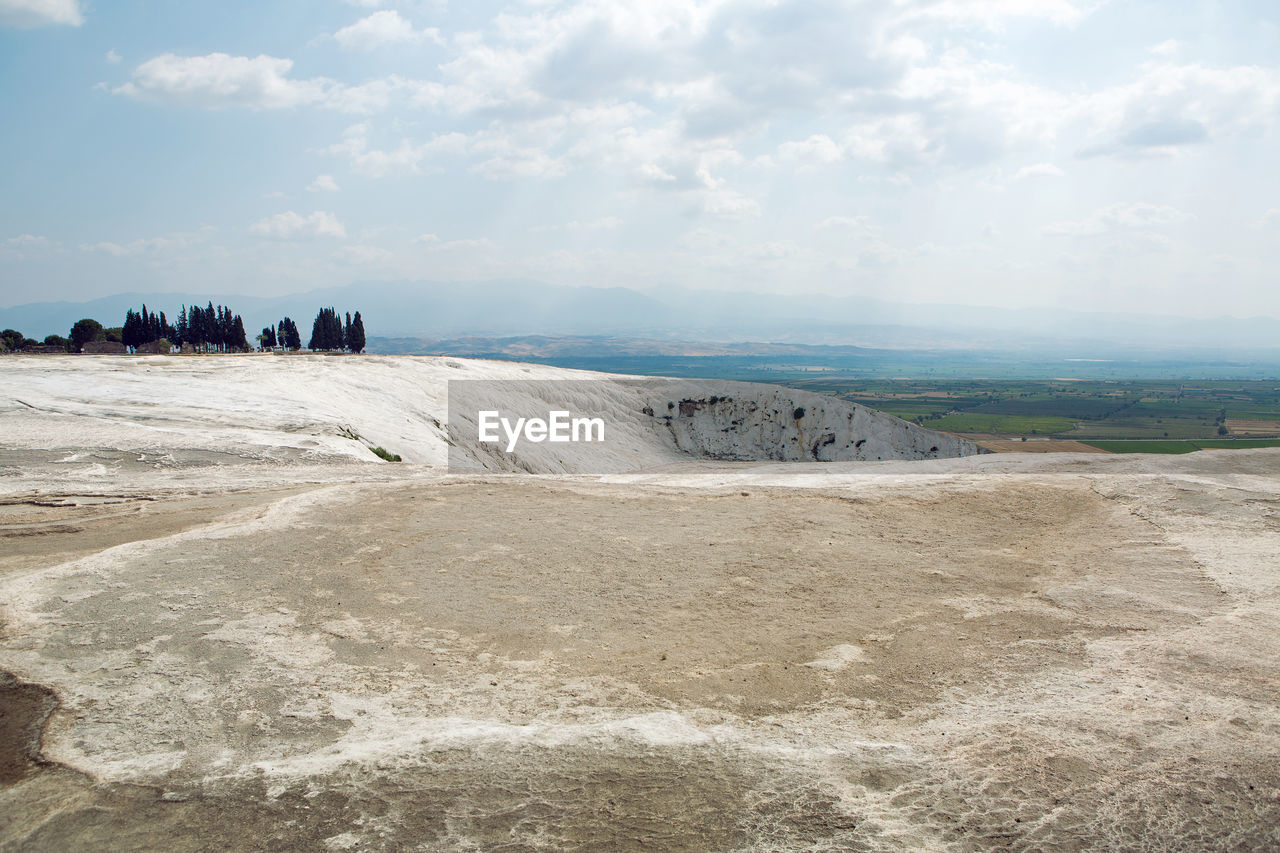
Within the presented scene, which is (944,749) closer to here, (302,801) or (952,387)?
(302,801)

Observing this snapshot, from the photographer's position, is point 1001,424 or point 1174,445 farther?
point 1001,424

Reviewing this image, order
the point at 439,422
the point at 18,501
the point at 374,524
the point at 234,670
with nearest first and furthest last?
the point at 234,670 < the point at 374,524 < the point at 18,501 < the point at 439,422

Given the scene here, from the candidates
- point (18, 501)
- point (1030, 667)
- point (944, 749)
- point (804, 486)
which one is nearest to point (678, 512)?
A: point (804, 486)

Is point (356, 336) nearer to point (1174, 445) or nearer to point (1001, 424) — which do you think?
point (1174, 445)

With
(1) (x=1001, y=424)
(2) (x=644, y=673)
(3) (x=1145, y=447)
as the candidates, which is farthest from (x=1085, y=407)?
(2) (x=644, y=673)

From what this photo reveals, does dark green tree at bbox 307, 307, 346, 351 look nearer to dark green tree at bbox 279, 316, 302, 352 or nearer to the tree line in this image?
the tree line

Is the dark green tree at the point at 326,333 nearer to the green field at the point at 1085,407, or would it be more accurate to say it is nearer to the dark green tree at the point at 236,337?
the dark green tree at the point at 236,337
